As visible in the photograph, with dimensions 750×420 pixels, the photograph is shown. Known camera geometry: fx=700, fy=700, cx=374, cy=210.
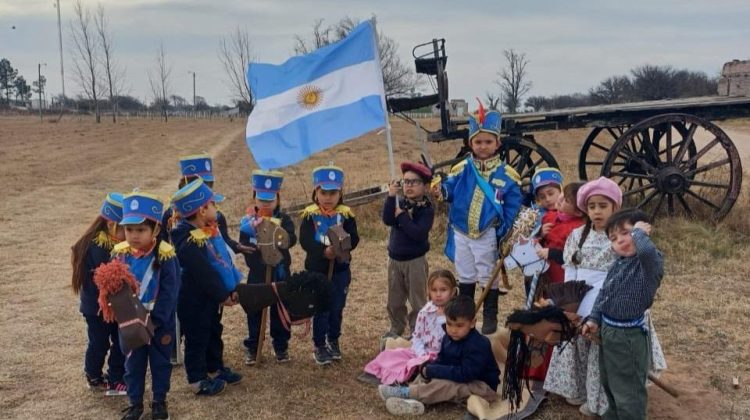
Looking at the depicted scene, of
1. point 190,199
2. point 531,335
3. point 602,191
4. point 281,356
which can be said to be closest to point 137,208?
point 190,199

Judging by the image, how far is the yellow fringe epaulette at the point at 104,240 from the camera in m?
4.39

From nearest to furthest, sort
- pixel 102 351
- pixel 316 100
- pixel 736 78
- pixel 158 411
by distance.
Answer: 1. pixel 158 411
2. pixel 102 351
3. pixel 316 100
4. pixel 736 78

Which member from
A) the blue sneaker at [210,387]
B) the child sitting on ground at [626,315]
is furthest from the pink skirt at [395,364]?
the child sitting on ground at [626,315]

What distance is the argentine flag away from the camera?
19.4 ft

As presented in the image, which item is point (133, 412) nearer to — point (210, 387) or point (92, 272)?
point (210, 387)

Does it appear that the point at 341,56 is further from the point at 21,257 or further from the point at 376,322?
the point at 21,257

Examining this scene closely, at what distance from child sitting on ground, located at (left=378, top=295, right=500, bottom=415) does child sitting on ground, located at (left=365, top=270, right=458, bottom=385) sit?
18cm

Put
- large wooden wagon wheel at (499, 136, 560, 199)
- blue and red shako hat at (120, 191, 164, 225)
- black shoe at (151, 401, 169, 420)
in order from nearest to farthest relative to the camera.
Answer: blue and red shako hat at (120, 191, 164, 225) → black shoe at (151, 401, 169, 420) → large wooden wagon wheel at (499, 136, 560, 199)

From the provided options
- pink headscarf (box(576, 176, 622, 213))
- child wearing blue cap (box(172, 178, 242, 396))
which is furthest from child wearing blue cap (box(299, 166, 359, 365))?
pink headscarf (box(576, 176, 622, 213))

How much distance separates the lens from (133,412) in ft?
13.5

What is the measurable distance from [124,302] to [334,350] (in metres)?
1.83

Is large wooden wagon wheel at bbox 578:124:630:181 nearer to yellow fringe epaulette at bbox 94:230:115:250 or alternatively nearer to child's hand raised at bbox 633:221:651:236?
child's hand raised at bbox 633:221:651:236

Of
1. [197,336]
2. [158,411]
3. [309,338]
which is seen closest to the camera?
[158,411]

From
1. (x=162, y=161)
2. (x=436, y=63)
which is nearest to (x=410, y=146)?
(x=162, y=161)
